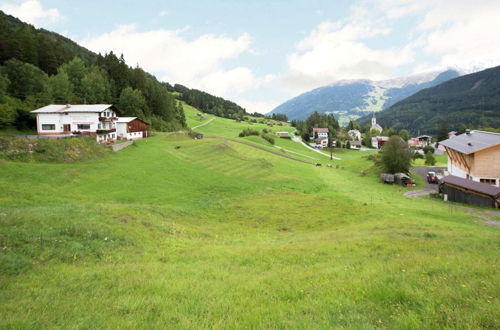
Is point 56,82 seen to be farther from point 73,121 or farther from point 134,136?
point 134,136

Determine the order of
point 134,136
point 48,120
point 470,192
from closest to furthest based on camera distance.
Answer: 1. point 470,192
2. point 48,120
3. point 134,136

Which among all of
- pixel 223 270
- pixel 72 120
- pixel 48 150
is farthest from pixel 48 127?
pixel 223 270

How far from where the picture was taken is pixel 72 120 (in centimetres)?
5372

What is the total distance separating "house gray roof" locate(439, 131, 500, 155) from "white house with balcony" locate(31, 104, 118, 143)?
2625 inches

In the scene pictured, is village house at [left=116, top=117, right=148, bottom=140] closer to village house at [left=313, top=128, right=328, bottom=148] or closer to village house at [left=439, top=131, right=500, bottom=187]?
village house at [left=439, top=131, right=500, bottom=187]

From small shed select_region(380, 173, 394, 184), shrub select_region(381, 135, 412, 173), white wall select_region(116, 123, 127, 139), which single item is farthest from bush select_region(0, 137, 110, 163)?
shrub select_region(381, 135, 412, 173)

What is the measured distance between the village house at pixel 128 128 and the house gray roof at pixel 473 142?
214 ft

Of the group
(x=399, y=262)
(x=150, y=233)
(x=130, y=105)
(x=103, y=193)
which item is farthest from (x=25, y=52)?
(x=399, y=262)

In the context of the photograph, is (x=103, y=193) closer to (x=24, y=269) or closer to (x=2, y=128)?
(x=24, y=269)

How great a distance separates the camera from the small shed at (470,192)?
1464 inches

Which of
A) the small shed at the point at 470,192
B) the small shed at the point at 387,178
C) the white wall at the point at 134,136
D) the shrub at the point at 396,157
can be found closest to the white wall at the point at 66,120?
the white wall at the point at 134,136

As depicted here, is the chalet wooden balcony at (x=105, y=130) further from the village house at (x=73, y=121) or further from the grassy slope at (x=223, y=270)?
the grassy slope at (x=223, y=270)

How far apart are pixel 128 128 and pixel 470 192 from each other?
208ft

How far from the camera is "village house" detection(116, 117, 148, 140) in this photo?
2418 inches
